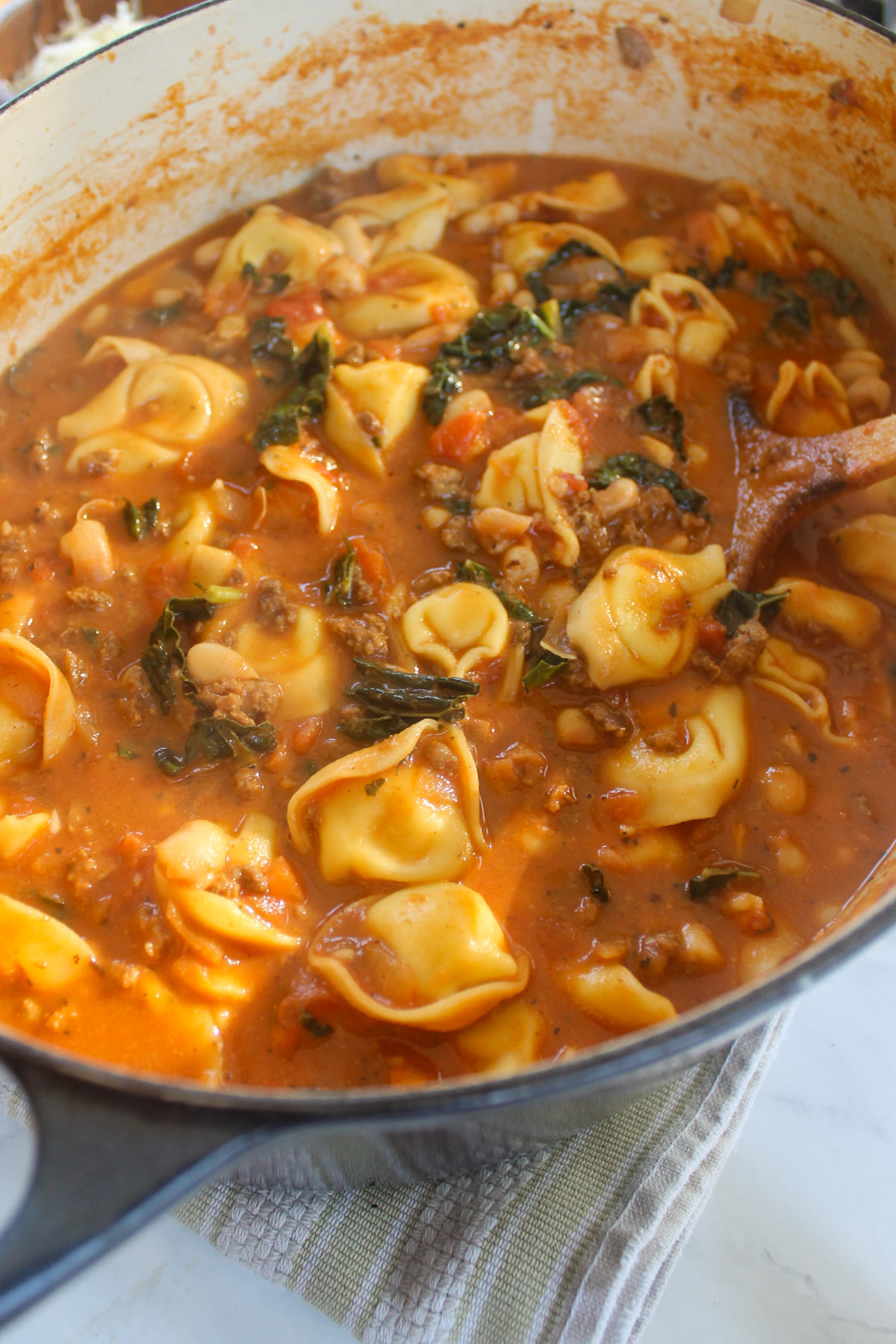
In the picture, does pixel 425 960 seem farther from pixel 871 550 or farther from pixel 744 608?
pixel 871 550

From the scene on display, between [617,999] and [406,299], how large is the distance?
10.3 ft

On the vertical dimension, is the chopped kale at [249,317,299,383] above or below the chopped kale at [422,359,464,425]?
above

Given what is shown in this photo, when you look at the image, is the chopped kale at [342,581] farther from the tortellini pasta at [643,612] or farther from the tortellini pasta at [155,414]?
the tortellini pasta at [155,414]

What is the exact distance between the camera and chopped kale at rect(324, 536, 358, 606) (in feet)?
13.1

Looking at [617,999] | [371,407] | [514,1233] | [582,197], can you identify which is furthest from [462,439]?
[514,1233]

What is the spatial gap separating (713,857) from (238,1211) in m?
1.78

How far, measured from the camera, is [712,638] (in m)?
3.97

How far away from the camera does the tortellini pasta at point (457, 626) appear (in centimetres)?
386

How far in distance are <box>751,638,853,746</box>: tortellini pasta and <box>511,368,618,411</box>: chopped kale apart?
1.34 metres

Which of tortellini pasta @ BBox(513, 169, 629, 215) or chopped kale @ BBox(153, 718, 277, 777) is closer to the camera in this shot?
chopped kale @ BBox(153, 718, 277, 777)

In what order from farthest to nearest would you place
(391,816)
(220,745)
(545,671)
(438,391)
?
(438,391)
(545,671)
(220,745)
(391,816)

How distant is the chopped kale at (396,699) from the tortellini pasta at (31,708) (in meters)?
0.94


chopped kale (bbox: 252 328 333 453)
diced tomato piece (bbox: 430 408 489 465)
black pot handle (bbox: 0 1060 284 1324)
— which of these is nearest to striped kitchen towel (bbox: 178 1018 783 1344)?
black pot handle (bbox: 0 1060 284 1324)

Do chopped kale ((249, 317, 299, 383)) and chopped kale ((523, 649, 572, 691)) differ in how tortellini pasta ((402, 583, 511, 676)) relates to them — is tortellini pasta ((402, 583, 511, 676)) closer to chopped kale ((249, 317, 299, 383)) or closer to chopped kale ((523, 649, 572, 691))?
chopped kale ((523, 649, 572, 691))
